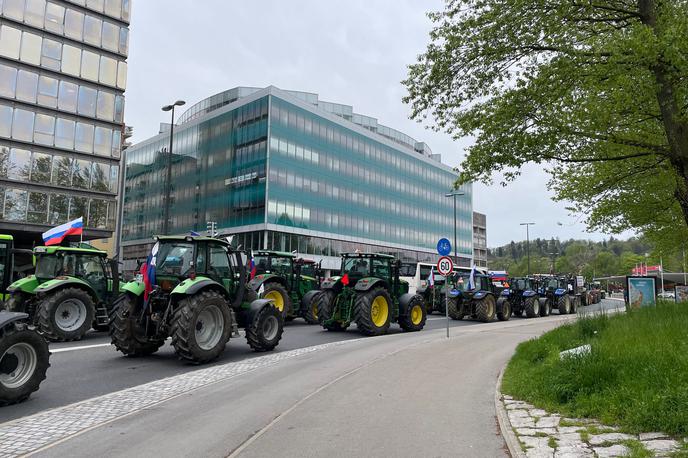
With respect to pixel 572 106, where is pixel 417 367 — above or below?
below

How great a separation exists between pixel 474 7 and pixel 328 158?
48.1 meters

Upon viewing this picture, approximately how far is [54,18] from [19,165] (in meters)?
11.3

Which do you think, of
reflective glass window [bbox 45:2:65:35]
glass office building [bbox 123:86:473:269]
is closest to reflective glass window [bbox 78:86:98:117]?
reflective glass window [bbox 45:2:65:35]

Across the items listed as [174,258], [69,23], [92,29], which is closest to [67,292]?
[174,258]

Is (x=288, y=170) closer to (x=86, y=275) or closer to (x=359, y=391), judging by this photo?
(x=86, y=275)

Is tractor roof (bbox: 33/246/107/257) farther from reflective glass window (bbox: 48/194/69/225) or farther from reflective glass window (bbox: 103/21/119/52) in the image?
reflective glass window (bbox: 103/21/119/52)

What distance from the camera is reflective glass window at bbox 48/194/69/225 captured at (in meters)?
35.0

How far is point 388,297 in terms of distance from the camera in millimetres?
16000

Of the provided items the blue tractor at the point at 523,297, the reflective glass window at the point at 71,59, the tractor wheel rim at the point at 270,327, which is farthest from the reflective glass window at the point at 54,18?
the blue tractor at the point at 523,297

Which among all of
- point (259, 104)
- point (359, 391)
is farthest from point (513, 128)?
point (259, 104)

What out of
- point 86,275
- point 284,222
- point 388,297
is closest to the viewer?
point 86,275

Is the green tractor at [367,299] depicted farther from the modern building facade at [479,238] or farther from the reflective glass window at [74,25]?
the modern building facade at [479,238]

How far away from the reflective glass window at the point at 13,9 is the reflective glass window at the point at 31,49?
1172 mm

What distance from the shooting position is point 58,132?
36.0 meters
